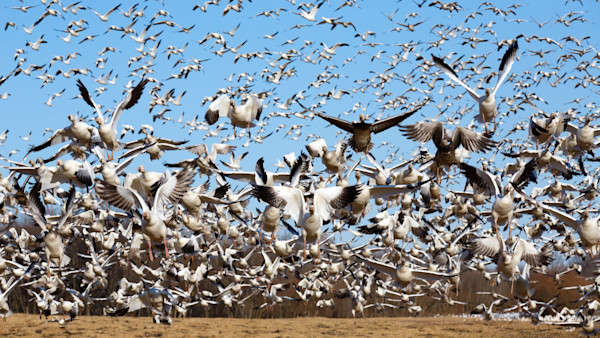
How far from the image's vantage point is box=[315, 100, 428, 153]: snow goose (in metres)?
9.13

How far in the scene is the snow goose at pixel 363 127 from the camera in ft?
30.0

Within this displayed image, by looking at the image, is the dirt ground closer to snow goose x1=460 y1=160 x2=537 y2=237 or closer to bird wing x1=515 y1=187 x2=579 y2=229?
bird wing x1=515 y1=187 x2=579 y2=229

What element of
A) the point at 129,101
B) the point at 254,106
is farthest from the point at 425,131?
the point at 129,101

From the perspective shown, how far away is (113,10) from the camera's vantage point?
81.0 feet

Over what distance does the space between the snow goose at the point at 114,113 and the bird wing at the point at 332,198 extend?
3938 millimetres

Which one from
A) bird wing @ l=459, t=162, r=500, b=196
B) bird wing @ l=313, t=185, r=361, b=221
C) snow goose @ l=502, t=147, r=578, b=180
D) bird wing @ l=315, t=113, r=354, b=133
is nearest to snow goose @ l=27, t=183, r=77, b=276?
bird wing @ l=313, t=185, r=361, b=221

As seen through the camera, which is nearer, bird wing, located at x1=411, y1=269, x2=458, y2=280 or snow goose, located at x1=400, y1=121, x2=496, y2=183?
snow goose, located at x1=400, y1=121, x2=496, y2=183

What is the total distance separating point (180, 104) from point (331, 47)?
635cm

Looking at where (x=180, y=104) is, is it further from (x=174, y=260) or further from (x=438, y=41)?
(x=438, y=41)

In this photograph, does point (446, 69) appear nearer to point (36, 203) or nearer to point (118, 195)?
point (118, 195)

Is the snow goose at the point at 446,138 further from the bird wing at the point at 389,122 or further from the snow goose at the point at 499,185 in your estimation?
the bird wing at the point at 389,122

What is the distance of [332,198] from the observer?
9688 millimetres

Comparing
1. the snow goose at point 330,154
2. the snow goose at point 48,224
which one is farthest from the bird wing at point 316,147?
the snow goose at point 48,224

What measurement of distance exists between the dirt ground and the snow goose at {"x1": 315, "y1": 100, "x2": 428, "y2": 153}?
15.8 metres
